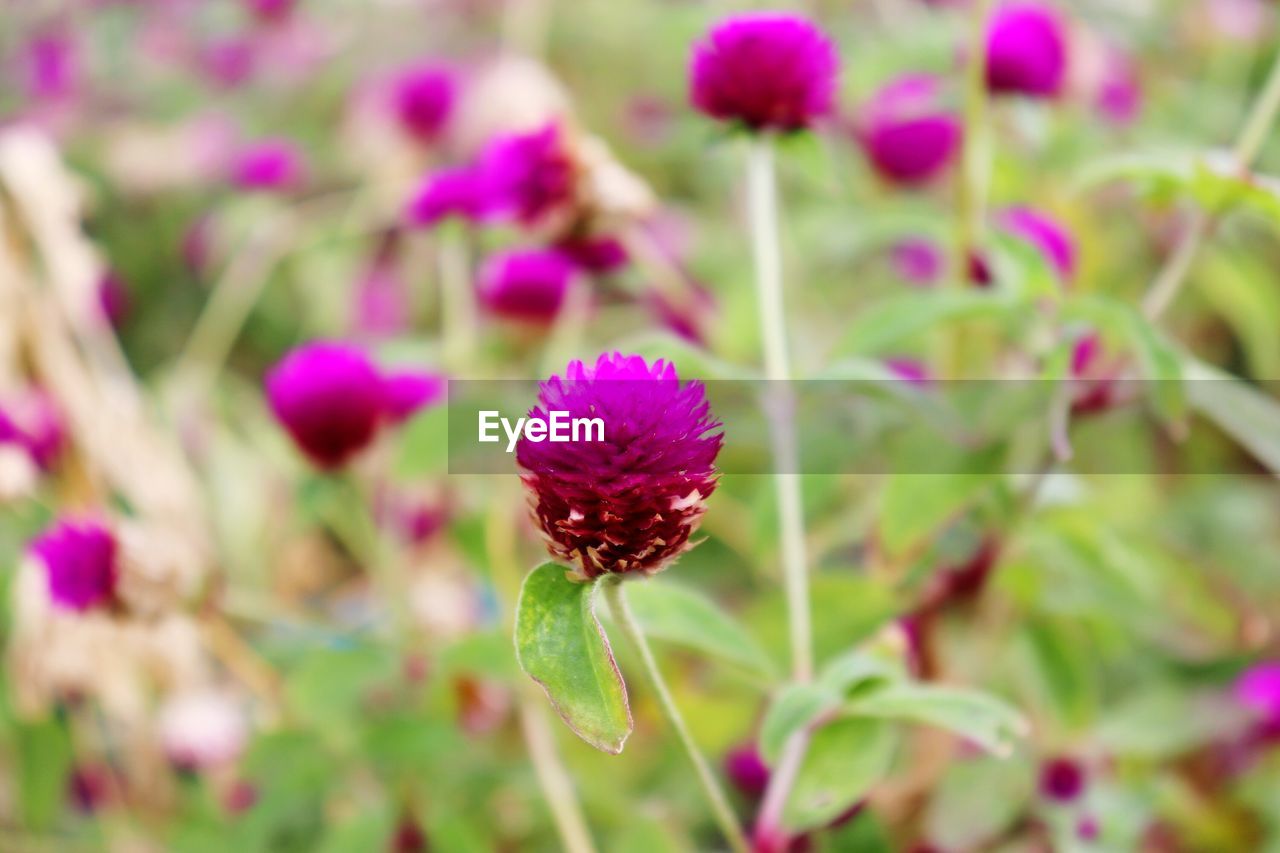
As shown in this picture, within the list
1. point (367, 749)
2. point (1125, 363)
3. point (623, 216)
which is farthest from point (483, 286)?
point (1125, 363)

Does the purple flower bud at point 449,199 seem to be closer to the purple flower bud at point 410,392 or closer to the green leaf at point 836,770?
the purple flower bud at point 410,392

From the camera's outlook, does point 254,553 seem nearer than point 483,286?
No

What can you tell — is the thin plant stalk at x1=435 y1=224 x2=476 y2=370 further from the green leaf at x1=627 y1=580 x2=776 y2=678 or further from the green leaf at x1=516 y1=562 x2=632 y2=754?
the green leaf at x1=516 y1=562 x2=632 y2=754

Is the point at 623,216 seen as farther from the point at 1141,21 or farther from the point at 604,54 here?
the point at 604,54

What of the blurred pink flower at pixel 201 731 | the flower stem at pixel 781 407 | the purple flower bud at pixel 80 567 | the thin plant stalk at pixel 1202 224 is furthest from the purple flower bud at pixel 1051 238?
the blurred pink flower at pixel 201 731

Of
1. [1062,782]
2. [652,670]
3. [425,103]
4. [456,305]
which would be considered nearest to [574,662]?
[652,670]

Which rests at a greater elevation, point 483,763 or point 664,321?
point 664,321
